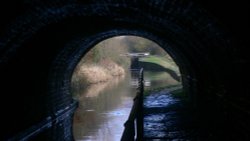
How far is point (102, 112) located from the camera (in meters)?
18.0

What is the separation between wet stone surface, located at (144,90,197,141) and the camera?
863 centimetres

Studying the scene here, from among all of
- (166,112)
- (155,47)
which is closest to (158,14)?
(166,112)

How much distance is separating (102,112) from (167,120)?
8.09 metres

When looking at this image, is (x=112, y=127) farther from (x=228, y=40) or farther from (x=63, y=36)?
(x=228, y=40)

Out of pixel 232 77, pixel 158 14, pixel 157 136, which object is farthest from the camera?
pixel 157 136

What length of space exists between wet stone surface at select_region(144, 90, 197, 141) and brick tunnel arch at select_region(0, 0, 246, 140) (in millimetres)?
694

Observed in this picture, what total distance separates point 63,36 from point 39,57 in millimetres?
946

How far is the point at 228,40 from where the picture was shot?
5711mm

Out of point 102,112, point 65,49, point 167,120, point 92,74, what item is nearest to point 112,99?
point 102,112

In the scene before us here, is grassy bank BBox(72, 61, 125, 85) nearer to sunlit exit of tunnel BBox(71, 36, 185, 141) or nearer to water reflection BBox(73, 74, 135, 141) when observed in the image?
sunlit exit of tunnel BBox(71, 36, 185, 141)

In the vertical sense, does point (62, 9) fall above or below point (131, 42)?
below

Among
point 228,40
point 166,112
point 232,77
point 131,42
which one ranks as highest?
point 131,42

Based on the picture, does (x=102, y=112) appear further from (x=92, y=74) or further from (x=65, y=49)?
(x=92, y=74)

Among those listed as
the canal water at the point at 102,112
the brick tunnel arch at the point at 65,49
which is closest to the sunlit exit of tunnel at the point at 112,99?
the canal water at the point at 102,112
